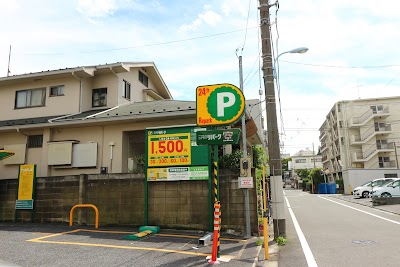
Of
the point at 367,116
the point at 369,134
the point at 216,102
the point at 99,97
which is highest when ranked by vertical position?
the point at 367,116

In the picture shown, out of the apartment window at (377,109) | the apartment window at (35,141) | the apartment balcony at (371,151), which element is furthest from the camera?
the apartment window at (377,109)

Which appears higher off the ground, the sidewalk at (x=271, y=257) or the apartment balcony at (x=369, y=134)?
the apartment balcony at (x=369, y=134)

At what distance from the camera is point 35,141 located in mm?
14281

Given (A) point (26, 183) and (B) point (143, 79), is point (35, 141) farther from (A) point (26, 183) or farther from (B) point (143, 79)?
(B) point (143, 79)

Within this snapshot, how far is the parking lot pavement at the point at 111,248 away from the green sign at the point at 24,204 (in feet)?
5.04

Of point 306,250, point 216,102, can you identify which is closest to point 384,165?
point 306,250

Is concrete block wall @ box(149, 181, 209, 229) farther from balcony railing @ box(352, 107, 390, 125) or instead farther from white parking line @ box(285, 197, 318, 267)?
balcony railing @ box(352, 107, 390, 125)

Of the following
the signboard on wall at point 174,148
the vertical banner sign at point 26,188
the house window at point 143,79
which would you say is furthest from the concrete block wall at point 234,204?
the house window at point 143,79

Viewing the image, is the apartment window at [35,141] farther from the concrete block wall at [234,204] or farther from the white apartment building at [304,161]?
the white apartment building at [304,161]

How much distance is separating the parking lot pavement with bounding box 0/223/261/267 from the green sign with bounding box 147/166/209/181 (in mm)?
1616

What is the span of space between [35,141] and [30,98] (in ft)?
10.5

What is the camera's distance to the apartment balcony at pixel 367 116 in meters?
45.3

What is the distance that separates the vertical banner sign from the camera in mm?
10961

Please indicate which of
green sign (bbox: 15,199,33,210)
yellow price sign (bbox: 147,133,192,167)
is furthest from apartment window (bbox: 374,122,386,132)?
green sign (bbox: 15,199,33,210)
